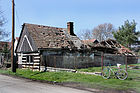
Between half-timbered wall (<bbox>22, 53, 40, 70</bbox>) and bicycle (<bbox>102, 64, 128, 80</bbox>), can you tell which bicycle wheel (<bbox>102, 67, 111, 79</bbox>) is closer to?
bicycle (<bbox>102, 64, 128, 80</bbox>)

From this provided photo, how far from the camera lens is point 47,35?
80.6ft

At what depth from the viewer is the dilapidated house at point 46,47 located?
2097 cm

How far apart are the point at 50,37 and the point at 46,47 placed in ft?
9.90

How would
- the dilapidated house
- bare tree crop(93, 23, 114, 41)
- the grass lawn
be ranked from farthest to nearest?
1. bare tree crop(93, 23, 114, 41)
2. the dilapidated house
3. the grass lawn

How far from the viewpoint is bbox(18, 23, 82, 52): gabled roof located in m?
22.4

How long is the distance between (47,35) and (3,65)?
8186 mm

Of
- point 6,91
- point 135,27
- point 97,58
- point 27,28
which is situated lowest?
point 6,91

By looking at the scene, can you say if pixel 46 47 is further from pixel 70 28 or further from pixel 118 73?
pixel 118 73

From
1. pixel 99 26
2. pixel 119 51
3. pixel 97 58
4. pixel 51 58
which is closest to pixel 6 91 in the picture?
pixel 51 58

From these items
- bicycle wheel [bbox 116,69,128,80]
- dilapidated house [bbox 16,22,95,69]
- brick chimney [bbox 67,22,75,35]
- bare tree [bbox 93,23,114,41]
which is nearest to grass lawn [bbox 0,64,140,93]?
bicycle wheel [bbox 116,69,128,80]

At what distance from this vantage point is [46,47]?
21.6 meters

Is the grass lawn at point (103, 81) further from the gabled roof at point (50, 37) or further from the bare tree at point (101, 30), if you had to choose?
the bare tree at point (101, 30)

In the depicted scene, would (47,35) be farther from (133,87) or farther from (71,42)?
(133,87)

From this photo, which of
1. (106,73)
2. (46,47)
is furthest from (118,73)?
(46,47)
